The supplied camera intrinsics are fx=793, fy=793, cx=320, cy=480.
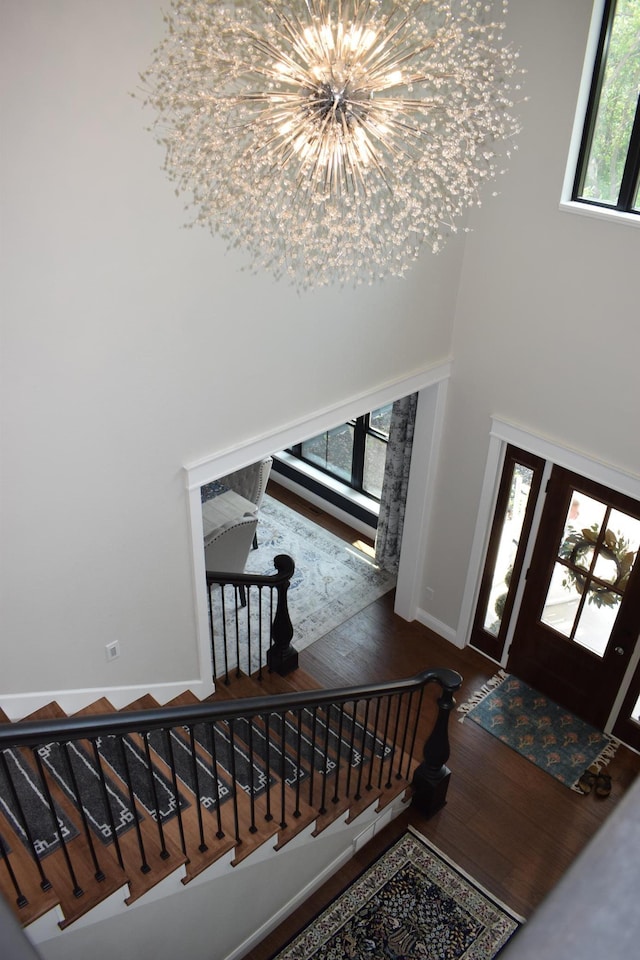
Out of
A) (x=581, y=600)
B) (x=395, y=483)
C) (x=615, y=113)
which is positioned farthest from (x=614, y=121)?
(x=395, y=483)

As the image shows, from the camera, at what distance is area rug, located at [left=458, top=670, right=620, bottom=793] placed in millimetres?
5594

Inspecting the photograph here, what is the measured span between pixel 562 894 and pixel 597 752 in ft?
19.1

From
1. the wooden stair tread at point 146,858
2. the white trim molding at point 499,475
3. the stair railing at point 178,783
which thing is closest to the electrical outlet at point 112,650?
the stair railing at point 178,783

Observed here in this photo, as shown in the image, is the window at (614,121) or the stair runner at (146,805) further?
the window at (614,121)

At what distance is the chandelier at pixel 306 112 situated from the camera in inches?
99.8

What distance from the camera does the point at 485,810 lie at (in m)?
5.23

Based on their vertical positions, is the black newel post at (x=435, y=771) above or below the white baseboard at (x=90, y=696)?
below

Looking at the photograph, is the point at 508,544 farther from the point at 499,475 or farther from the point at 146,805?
the point at 146,805

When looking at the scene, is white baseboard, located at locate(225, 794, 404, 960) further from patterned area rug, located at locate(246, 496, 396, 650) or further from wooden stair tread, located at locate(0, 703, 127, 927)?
patterned area rug, located at locate(246, 496, 396, 650)

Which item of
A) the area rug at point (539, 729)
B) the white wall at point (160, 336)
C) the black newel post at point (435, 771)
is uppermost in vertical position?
the white wall at point (160, 336)

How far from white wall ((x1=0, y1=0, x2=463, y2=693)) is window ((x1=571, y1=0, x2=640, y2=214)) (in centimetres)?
104

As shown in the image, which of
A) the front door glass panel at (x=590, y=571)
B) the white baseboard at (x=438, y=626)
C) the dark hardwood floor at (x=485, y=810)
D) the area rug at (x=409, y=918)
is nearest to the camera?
the area rug at (x=409, y=918)

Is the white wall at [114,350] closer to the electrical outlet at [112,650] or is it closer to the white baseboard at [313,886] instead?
the electrical outlet at [112,650]

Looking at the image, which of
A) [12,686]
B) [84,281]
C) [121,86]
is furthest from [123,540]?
[121,86]
